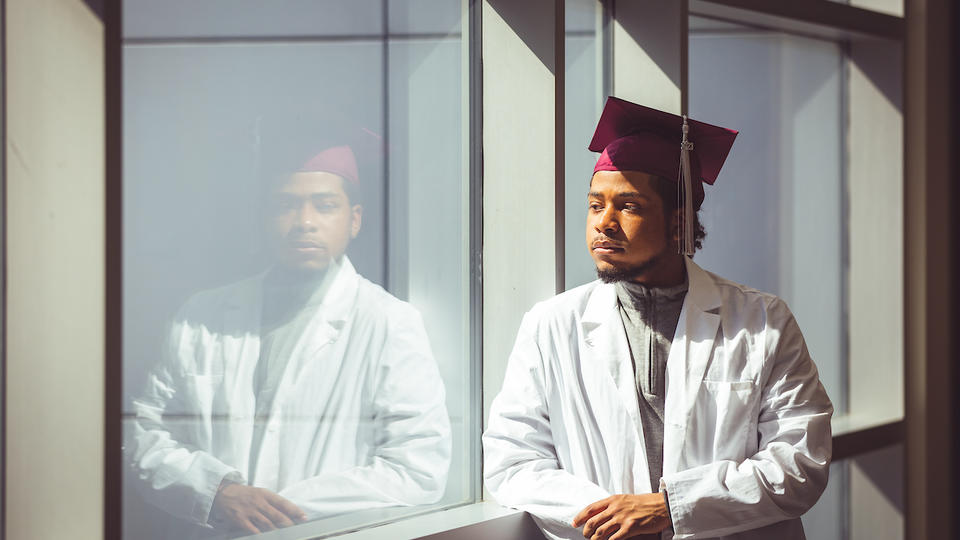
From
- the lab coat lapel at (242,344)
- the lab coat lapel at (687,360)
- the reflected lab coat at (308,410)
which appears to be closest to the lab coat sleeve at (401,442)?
the reflected lab coat at (308,410)

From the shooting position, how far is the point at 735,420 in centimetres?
176

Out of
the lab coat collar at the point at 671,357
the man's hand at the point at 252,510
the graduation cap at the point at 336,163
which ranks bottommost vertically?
the man's hand at the point at 252,510

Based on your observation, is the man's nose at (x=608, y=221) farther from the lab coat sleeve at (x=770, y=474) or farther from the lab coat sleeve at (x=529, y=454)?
the lab coat sleeve at (x=770, y=474)

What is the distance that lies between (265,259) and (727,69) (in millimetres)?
1790

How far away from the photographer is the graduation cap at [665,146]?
181 cm

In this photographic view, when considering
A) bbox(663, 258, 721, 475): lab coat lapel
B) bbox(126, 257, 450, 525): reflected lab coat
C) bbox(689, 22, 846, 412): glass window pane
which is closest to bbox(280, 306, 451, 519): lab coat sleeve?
bbox(126, 257, 450, 525): reflected lab coat

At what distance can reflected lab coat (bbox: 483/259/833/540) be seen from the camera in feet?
5.58

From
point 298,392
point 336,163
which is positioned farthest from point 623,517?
point 336,163

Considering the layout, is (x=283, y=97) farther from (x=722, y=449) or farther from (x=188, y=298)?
(x=722, y=449)

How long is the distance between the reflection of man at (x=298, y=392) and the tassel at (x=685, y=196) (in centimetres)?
71

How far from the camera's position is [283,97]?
1.85 meters

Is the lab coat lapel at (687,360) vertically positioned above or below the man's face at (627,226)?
below

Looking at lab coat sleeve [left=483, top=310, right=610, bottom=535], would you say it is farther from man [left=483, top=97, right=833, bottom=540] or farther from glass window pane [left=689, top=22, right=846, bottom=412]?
glass window pane [left=689, top=22, right=846, bottom=412]

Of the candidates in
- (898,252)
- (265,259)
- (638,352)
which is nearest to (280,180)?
(265,259)
